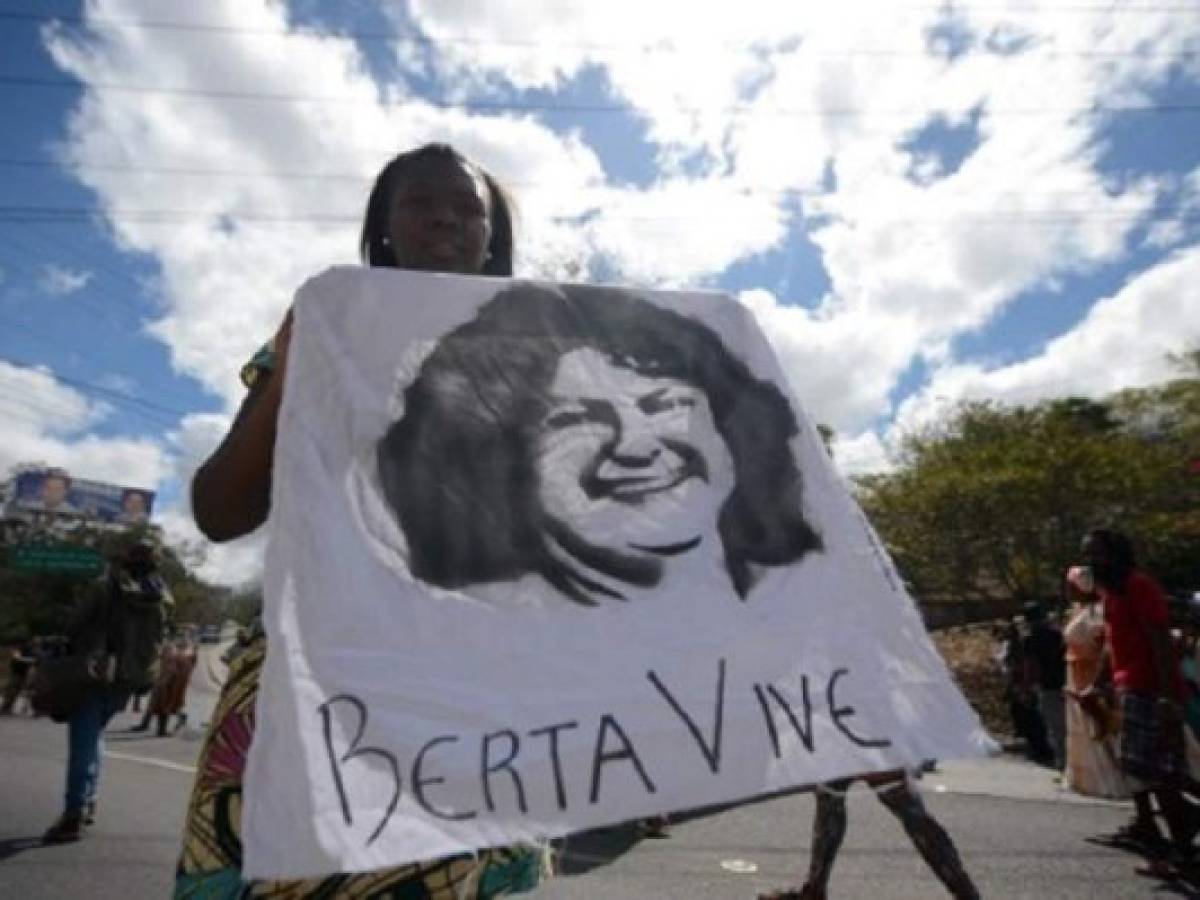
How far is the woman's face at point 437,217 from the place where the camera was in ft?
4.77

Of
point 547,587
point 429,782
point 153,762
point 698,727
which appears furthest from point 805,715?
point 153,762

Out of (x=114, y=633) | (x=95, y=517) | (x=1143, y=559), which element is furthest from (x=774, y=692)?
(x=95, y=517)

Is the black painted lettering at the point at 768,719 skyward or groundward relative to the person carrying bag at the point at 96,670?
groundward

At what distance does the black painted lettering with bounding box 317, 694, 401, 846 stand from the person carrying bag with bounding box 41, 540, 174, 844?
4.61 meters

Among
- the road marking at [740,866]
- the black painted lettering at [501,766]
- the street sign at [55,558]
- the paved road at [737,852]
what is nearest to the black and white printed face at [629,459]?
the black painted lettering at [501,766]

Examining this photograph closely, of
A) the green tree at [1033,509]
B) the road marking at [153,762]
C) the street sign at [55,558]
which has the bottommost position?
the road marking at [153,762]

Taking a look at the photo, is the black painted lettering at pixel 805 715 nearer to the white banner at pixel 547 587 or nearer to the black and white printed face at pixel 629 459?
the white banner at pixel 547 587

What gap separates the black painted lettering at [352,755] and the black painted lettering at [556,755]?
17 cm

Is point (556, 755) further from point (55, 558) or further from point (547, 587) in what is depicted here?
point (55, 558)

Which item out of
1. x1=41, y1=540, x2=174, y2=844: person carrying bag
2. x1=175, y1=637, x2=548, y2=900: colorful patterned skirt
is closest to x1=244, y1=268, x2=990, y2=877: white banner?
x1=175, y1=637, x2=548, y2=900: colorful patterned skirt

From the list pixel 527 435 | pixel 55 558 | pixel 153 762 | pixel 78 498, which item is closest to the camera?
pixel 527 435

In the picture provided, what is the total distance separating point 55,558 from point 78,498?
12187 mm

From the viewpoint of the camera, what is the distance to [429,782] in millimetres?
1037

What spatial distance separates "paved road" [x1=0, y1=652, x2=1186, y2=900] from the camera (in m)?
4.07
